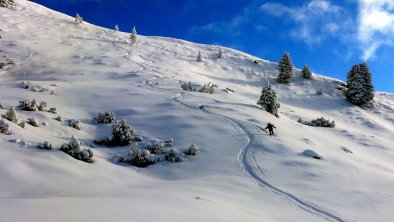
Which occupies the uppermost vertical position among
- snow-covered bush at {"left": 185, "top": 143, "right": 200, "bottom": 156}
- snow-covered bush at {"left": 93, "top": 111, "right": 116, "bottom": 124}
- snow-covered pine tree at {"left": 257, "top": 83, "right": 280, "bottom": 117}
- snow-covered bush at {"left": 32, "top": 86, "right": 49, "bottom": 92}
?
snow-covered pine tree at {"left": 257, "top": 83, "right": 280, "bottom": 117}

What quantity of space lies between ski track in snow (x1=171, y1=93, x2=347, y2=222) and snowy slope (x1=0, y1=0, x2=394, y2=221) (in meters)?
0.06

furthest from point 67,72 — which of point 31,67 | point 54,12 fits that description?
point 54,12

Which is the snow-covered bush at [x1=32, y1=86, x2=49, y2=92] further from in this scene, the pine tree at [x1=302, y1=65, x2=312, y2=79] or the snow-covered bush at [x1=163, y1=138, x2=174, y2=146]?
the pine tree at [x1=302, y1=65, x2=312, y2=79]

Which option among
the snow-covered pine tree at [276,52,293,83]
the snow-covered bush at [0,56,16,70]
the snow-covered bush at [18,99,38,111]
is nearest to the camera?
the snow-covered bush at [18,99,38,111]

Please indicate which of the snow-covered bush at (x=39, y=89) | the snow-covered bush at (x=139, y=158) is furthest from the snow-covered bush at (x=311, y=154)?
the snow-covered bush at (x=39, y=89)

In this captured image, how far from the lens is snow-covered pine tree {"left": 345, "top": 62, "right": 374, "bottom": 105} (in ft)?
149

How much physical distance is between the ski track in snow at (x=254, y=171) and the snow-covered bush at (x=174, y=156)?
8.14ft

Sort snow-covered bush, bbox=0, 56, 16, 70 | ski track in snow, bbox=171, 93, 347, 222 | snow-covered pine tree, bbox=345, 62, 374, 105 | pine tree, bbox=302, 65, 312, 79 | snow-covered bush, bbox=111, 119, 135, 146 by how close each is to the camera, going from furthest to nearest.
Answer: pine tree, bbox=302, 65, 312, 79 → snow-covered pine tree, bbox=345, 62, 374, 105 → snow-covered bush, bbox=0, 56, 16, 70 → snow-covered bush, bbox=111, 119, 135, 146 → ski track in snow, bbox=171, 93, 347, 222

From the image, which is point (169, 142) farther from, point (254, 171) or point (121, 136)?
point (254, 171)

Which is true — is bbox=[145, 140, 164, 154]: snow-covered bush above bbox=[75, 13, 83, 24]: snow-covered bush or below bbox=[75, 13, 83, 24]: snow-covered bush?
below

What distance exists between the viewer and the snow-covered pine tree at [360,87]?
1791 inches

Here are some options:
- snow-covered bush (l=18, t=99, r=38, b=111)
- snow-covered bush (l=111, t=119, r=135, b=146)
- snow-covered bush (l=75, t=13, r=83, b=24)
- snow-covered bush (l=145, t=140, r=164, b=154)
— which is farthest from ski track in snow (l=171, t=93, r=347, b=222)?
snow-covered bush (l=75, t=13, r=83, b=24)

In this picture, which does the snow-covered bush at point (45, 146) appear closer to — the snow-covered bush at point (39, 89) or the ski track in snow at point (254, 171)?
the ski track in snow at point (254, 171)

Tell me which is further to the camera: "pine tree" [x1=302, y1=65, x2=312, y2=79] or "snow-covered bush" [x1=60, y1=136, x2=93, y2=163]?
"pine tree" [x1=302, y1=65, x2=312, y2=79]
